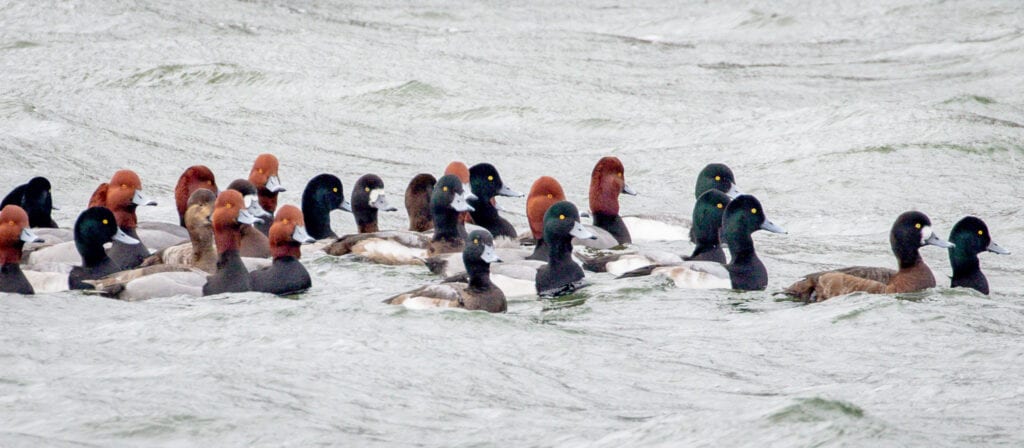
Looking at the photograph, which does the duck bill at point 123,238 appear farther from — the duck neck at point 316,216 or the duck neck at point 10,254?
the duck neck at point 316,216

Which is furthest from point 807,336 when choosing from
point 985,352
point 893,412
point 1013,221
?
point 1013,221

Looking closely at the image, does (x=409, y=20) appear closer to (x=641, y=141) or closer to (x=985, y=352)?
(x=641, y=141)

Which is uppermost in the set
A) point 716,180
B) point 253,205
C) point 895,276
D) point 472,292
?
point 716,180

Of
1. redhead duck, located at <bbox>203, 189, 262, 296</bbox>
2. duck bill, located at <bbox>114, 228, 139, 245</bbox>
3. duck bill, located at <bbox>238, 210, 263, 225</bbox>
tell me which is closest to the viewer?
redhead duck, located at <bbox>203, 189, 262, 296</bbox>

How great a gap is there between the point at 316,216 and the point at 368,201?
18.7 inches

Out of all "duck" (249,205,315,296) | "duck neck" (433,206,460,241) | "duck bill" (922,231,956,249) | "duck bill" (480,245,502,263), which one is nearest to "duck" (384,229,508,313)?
"duck bill" (480,245,502,263)

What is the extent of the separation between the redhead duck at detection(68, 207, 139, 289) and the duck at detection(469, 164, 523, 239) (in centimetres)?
360

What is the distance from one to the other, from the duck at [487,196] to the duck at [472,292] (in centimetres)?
348

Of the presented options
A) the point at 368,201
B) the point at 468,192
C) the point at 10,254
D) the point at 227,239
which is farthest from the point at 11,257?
the point at 468,192

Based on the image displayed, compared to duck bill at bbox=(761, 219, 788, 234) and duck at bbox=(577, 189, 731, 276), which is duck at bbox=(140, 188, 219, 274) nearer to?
duck at bbox=(577, 189, 731, 276)

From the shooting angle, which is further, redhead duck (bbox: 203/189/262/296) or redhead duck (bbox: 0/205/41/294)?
redhead duck (bbox: 203/189/262/296)

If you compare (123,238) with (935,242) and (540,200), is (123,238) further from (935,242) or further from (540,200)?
(935,242)

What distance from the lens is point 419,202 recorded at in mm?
14148

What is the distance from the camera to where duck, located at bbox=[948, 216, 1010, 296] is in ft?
36.8
